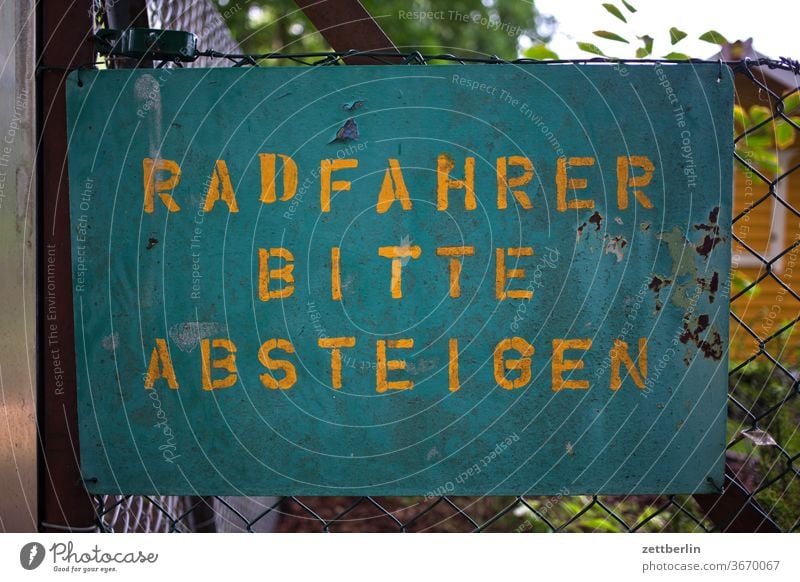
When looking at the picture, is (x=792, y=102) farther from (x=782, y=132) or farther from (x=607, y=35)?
(x=607, y=35)

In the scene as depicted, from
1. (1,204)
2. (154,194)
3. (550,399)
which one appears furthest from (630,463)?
(1,204)

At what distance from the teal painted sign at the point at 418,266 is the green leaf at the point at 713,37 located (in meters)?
0.18

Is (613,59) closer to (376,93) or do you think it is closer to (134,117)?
(376,93)

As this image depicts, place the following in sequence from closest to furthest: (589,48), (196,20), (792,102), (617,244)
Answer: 1. (617,244)
2. (589,48)
3. (792,102)
4. (196,20)

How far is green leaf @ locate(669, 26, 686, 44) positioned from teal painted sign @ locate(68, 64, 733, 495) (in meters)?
0.15

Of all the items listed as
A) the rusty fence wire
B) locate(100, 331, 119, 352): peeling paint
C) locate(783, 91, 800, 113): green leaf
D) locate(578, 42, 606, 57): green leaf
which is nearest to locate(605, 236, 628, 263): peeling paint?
the rusty fence wire

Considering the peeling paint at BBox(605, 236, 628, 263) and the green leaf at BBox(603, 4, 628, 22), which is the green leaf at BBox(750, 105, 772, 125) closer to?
the green leaf at BBox(603, 4, 628, 22)

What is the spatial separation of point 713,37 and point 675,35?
0.08 m

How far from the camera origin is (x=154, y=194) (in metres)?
1.13

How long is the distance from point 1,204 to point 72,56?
0.28 m

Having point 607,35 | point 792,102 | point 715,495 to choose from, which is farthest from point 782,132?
point 715,495

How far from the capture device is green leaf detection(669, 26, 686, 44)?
1.24m

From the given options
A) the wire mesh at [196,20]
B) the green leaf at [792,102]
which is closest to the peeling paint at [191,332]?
the wire mesh at [196,20]

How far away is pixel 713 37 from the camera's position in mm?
1262
